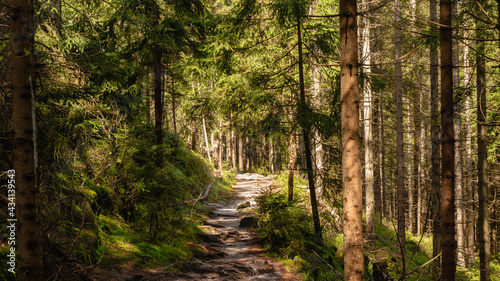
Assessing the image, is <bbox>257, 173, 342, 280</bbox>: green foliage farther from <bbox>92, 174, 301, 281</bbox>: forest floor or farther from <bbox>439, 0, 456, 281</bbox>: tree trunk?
<bbox>439, 0, 456, 281</bbox>: tree trunk

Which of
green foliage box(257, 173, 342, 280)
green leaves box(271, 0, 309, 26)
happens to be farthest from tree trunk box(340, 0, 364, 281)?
green foliage box(257, 173, 342, 280)

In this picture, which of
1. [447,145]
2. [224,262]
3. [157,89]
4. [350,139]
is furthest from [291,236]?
[157,89]

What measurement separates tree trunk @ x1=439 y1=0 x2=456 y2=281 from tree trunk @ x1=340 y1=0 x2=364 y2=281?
2.95 meters

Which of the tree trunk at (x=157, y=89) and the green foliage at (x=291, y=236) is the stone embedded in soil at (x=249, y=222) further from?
the tree trunk at (x=157, y=89)

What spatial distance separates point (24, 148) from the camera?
376 centimetres

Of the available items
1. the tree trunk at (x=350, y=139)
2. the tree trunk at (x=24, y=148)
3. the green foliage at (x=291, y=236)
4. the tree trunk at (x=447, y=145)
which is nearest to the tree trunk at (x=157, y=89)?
the green foliage at (x=291, y=236)

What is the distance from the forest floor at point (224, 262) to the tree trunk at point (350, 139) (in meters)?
3.49

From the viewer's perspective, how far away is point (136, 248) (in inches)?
300

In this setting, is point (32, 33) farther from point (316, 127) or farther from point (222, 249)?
point (222, 249)

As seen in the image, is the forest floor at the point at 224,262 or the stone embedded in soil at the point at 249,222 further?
the stone embedded in soil at the point at 249,222

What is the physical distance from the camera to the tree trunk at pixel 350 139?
15.8 feet

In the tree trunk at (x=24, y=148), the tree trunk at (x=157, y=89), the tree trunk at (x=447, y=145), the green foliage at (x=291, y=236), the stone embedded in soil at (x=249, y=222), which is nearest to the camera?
the tree trunk at (x=24, y=148)

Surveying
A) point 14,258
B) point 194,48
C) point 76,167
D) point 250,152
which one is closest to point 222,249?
point 76,167

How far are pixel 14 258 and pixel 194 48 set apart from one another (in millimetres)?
8752
